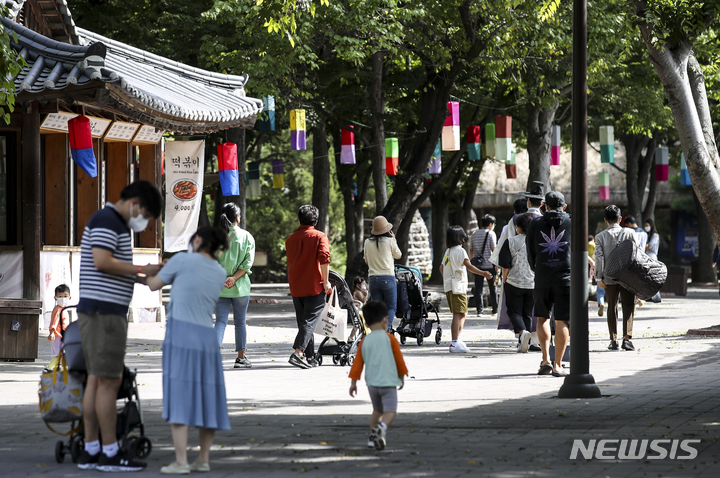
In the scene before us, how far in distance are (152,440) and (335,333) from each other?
4.45 meters

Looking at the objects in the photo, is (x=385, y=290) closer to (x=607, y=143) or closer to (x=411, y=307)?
(x=411, y=307)

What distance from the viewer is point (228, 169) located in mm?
19266

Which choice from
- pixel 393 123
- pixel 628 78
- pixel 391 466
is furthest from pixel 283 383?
pixel 628 78

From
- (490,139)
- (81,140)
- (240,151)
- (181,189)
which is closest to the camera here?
(81,140)

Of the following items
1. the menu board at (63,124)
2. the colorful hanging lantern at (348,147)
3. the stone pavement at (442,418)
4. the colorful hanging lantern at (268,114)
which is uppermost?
the colorful hanging lantern at (268,114)

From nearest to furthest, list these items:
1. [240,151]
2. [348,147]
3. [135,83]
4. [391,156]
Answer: [135,83] → [391,156] → [240,151] → [348,147]

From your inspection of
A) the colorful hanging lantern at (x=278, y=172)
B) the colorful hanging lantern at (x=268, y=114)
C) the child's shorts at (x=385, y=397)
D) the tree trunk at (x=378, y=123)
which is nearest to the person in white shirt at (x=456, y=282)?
the child's shorts at (x=385, y=397)

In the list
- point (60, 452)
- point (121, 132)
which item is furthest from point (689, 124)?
point (60, 452)

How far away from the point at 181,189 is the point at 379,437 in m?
12.4

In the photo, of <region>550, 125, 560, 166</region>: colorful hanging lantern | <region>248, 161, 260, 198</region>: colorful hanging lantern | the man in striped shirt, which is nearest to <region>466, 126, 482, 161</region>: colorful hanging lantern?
<region>550, 125, 560, 166</region>: colorful hanging lantern

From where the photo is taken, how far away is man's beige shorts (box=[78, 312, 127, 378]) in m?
5.75

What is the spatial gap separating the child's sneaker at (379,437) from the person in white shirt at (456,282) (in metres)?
6.43

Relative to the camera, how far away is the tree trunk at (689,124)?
13695mm

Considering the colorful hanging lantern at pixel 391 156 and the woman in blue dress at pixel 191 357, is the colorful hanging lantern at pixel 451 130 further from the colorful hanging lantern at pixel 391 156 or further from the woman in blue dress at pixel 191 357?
the woman in blue dress at pixel 191 357
